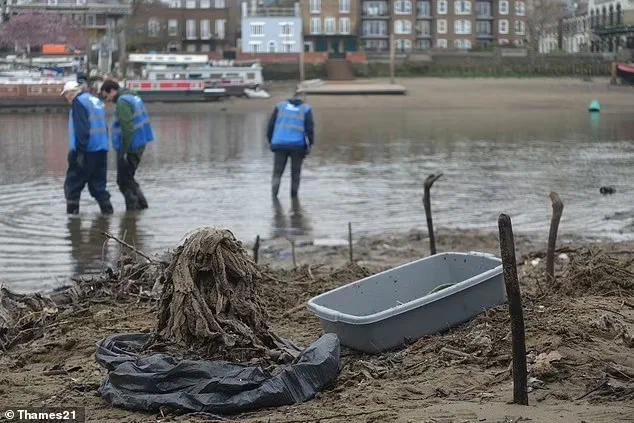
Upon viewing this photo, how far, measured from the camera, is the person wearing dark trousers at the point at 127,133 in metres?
14.1

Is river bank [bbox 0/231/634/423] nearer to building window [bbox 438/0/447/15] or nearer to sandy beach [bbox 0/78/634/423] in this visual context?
sandy beach [bbox 0/78/634/423]

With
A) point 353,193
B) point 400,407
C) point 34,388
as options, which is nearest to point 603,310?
point 400,407

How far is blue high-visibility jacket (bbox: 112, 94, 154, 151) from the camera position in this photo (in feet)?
46.7

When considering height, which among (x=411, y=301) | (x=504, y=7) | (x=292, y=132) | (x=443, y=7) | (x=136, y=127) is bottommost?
(x=411, y=301)

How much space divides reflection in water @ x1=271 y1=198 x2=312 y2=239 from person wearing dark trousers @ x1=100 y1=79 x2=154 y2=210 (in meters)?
2.07

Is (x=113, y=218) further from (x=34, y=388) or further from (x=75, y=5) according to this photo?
(x=75, y=5)

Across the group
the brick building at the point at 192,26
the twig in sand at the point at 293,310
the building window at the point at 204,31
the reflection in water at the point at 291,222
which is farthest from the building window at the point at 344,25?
the twig in sand at the point at 293,310

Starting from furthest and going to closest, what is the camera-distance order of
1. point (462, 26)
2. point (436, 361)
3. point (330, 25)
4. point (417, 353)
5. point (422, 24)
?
point (422, 24) < point (462, 26) < point (330, 25) < point (417, 353) < point (436, 361)

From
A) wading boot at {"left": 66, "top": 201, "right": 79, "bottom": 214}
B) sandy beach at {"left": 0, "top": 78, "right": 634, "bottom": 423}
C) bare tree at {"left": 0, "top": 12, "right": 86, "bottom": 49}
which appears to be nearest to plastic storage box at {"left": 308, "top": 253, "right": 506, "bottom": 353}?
sandy beach at {"left": 0, "top": 78, "right": 634, "bottom": 423}

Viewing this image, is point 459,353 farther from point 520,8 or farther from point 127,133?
point 520,8

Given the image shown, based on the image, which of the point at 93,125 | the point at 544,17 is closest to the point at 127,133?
the point at 93,125

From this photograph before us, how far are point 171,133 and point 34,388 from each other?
2646 cm

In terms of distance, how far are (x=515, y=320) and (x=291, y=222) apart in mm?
8766

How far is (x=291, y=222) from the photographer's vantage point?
13914 millimetres
